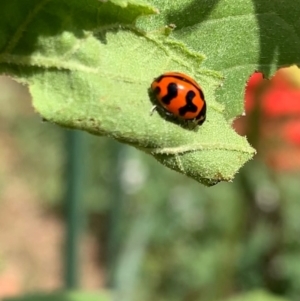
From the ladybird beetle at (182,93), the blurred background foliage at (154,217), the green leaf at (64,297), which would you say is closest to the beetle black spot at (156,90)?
the ladybird beetle at (182,93)

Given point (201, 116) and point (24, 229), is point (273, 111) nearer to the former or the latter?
point (201, 116)

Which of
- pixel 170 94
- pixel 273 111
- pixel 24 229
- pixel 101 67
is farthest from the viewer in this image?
pixel 24 229

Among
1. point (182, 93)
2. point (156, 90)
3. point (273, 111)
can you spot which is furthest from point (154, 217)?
point (156, 90)

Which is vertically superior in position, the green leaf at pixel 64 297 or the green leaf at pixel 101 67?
the green leaf at pixel 101 67

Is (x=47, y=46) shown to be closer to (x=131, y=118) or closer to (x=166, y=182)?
(x=131, y=118)

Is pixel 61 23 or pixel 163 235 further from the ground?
pixel 61 23

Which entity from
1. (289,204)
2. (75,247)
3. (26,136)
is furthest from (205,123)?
(26,136)

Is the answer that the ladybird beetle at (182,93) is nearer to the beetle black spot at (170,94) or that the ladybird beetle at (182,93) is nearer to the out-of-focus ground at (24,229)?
the beetle black spot at (170,94)
